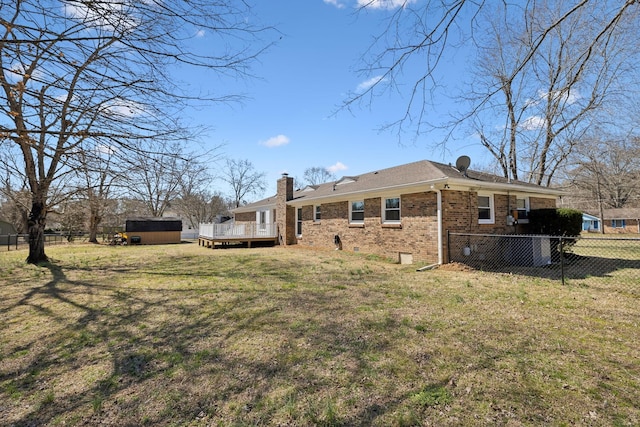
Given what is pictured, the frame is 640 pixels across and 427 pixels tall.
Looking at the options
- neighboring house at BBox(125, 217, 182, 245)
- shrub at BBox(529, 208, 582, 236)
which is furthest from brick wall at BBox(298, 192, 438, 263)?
neighboring house at BBox(125, 217, 182, 245)

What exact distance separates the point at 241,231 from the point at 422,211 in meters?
11.2

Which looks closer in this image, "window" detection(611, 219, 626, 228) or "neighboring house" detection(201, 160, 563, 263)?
"neighboring house" detection(201, 160, 563, 263)

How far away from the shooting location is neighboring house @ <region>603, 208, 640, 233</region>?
134ft

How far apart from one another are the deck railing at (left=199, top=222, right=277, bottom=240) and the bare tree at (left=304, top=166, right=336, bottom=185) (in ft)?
123

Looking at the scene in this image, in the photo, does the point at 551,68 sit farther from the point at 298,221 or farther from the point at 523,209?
the point at 298,221

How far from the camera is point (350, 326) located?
14.0 feet

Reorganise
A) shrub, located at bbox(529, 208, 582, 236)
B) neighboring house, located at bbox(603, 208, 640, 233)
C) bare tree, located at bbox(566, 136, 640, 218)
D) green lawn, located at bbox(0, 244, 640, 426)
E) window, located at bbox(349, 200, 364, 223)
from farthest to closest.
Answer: neighboring house, located at bbox(603, 208, 640, 233), bare tree, located at bbox(566, 136, 640, 218), window, located at bbox(349, 200, 364, 223), shrub, located at bbox(529, 208, 582, 236), green lawn, located at bbox(0, 244, 640, 426)

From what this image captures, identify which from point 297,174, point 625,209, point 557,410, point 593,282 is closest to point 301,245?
point 593,282

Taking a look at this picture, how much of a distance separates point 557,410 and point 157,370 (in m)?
3.74

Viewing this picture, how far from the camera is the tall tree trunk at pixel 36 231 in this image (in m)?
11.0

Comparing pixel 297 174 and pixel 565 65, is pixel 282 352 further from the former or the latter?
pixel 297 174

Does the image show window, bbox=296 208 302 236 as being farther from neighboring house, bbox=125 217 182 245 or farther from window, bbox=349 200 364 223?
neighboring house, bbox=125 217 182 245

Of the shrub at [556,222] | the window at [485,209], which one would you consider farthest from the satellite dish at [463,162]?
the shrub at [556,222]

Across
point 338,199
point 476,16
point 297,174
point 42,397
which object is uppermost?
point 297,174
